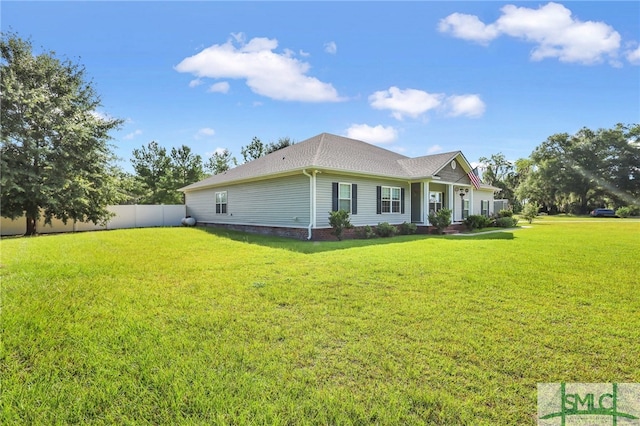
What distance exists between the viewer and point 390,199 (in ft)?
50.6

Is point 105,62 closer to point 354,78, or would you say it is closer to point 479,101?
point 354,78

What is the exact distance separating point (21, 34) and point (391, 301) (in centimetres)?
2219

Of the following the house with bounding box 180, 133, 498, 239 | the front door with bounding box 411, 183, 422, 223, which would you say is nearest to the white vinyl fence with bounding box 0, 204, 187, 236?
the house with bounding box 180, 133, 498, 239

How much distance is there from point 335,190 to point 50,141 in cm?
1518

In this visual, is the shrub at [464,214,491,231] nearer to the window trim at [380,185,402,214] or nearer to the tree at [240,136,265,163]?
the window trim at [380,185,402,214]

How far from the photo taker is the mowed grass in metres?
2.23

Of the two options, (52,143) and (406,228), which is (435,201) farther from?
(52,143)

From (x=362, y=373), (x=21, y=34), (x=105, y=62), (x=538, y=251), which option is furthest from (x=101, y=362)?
(x=21, y=34)

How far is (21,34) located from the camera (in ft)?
51.4

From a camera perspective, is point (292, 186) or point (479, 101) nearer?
point (292, 186)

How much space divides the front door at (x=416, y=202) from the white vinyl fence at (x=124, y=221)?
16.5 meters

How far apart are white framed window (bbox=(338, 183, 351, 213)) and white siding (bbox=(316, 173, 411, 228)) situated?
0.72 ft

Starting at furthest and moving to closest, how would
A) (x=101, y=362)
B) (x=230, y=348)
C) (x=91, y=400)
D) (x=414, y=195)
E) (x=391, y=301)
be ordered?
(x=414, y=195), (x=391, y=301), (x=230, y=348), (x=101, y=362), (x=91, y=400)

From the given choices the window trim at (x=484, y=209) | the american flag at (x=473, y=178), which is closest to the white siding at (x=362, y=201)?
the american flag at (x=473, y=178)
